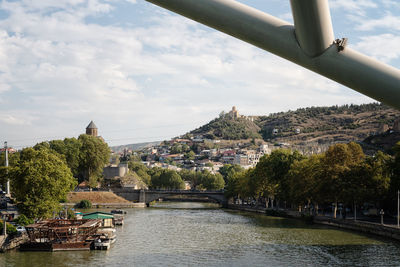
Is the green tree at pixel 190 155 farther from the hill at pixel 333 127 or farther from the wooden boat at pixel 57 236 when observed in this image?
the wooden boat at pixel 57 236

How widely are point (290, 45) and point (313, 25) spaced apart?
0.14 metres

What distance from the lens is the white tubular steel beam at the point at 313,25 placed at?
1844 mm

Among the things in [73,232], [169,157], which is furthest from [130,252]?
[169,157]

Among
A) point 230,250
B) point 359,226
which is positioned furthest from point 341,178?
point 230,250

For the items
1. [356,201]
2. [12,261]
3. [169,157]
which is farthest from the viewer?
[169,157]

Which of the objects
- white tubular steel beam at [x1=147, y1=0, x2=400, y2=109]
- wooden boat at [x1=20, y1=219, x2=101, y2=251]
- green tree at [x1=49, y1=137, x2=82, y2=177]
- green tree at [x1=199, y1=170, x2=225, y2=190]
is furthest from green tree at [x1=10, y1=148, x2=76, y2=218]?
green tree at [x1=199, y1=170, x2=225, y2=190]

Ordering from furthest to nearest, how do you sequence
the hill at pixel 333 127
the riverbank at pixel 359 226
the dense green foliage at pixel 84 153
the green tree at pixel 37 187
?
the hill at pixel 333 127, the dense green foliage at pixel 84 153, the riverbank at pixel 359 226, the green tree at pixel 37 187

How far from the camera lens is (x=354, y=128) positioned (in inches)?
6038

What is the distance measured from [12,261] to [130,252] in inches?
198

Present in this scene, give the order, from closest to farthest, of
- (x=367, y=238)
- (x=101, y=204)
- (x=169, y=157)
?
(x=367, y=238)
(x=101, y=204)
(x=169, y=157)

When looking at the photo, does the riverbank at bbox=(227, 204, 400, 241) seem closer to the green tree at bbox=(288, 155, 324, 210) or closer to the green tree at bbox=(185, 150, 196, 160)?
the green tree at bbox=(288, 155, 324, 210)

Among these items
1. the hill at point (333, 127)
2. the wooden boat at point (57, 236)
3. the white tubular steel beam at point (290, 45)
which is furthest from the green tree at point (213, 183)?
the white tubular steel beam at point (290, 45)

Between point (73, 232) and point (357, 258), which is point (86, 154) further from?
point (357, 258)

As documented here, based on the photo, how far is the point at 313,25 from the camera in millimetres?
1901
